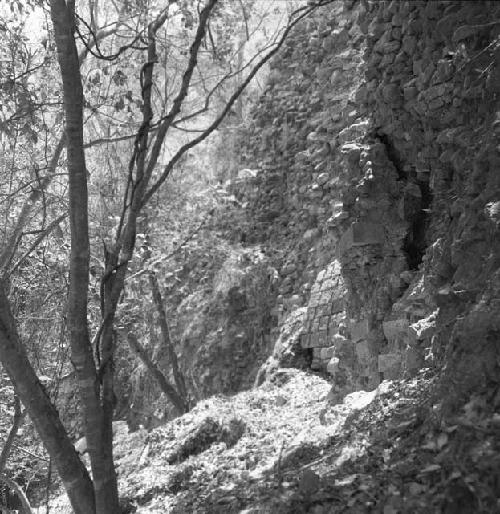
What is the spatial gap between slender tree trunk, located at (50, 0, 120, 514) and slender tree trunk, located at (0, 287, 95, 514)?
0.10 metres

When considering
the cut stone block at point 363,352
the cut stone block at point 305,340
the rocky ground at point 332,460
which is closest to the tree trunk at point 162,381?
the cut stone block at point 305,340

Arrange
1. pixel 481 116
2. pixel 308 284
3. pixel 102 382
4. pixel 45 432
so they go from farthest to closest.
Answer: pixel 308 284
pixel 481 116
pixel 102 382
pixel 45 432

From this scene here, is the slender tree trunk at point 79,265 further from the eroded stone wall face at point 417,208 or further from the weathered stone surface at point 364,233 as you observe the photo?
the weathered stone surface at point 364,233

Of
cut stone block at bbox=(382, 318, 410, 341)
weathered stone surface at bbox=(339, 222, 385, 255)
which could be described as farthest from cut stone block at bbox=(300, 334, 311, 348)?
cut stone block at bbox=(382, 318, 410, 341)

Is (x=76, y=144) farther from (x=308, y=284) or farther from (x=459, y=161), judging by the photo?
(x=308, y=284)

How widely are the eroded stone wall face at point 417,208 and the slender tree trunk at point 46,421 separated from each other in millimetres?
2015

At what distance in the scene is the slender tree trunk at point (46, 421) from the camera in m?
3.93

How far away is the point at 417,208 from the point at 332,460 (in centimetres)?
280

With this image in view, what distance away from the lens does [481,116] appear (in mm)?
4758

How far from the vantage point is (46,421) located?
3936mm

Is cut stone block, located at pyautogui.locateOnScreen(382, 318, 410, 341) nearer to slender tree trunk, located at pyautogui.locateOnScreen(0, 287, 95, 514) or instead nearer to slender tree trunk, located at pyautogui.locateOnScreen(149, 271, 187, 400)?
slender tree trunk, located at pyautogui.locateOnScreen(0, 287, 95, 514)

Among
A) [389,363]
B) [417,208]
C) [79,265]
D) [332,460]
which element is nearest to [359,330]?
[389,363]

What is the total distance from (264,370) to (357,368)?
339 cm

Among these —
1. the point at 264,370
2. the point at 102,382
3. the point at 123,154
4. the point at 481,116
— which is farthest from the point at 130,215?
the point at 123,154
